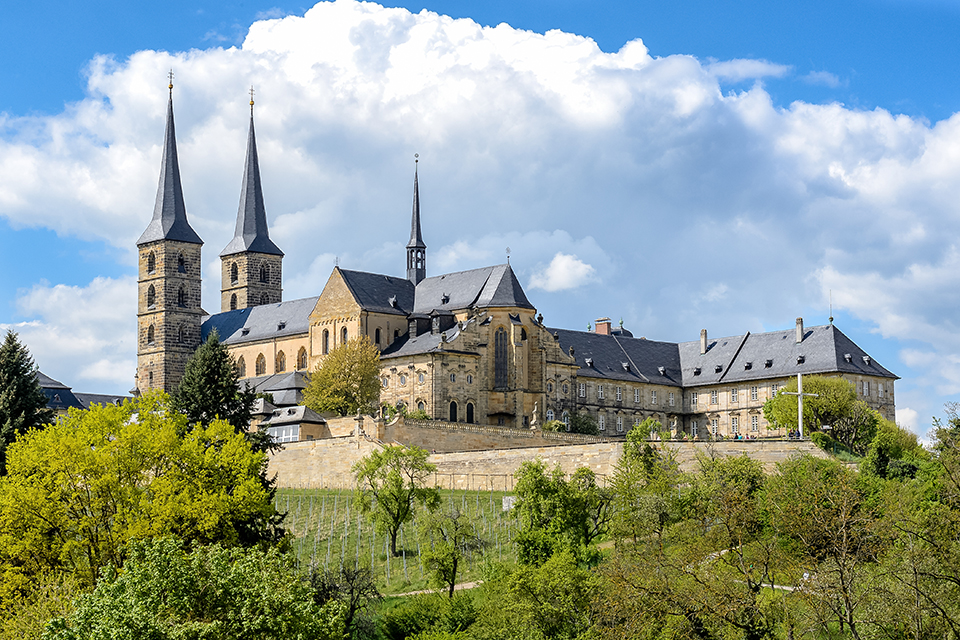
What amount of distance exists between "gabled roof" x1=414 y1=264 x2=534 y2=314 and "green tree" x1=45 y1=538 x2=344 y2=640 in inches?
2565

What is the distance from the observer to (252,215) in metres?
142

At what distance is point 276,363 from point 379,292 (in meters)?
14.2

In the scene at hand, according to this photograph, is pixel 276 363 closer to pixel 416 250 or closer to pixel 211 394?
pixel 416 250

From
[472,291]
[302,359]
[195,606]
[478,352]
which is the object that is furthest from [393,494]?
[302,359]

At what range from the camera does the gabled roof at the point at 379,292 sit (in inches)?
4333

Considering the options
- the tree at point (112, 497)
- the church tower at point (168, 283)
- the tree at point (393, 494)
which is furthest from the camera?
the church tower at point (168, 283)

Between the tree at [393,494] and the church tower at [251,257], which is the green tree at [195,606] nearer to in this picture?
the tree at [393,494]

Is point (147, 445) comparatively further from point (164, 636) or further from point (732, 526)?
point (732, 526)

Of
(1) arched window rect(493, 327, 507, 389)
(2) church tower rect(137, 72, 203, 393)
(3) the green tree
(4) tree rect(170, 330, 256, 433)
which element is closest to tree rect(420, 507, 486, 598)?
(4) tree rect(170, 330, 256, 433)

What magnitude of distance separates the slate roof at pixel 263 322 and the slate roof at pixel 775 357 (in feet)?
104

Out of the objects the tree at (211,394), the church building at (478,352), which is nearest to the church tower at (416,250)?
the church building at (478,352)

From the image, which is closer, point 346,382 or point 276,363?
point 346,382

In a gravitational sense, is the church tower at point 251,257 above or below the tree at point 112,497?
above

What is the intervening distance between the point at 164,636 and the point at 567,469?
4034 cm
